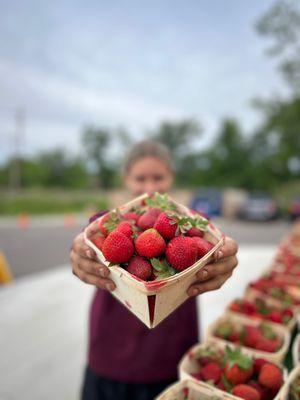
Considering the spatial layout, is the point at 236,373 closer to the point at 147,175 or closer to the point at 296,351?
the point at 296,351

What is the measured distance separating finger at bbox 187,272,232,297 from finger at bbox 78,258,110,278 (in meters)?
0.23

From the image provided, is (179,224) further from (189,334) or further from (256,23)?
(256,23)

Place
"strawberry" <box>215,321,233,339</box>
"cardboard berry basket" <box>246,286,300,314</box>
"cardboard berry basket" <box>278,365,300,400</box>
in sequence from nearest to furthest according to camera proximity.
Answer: "cardboard berry basket" <box>278,365,300,400</box>
"strawberry" <box>215,321,233,339</box>
"cardboard berry basket" <box>246,286,300,314</box>

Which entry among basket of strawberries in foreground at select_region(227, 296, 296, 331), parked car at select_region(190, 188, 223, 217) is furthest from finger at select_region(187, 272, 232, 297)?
parked car at select_region(190, 188, 223, 217)

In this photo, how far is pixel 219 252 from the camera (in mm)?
913

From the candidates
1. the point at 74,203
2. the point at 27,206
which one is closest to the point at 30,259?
the point at 27,206

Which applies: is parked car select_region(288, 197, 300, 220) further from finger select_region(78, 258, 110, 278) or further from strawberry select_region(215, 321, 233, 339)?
finger select_region(78, 258, 110, 278)

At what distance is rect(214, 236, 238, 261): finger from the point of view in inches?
36.0

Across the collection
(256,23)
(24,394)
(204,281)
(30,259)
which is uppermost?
(256,23)

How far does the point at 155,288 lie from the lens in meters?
0.80

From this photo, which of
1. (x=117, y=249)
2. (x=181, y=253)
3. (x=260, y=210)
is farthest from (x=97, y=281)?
(x=260, y=210)

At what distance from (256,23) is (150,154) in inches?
722

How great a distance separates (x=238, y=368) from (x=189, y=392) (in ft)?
0.65

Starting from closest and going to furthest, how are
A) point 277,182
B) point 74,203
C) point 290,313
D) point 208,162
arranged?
point 290,313 → point 74,203 → point 277,182 → point 208,162
